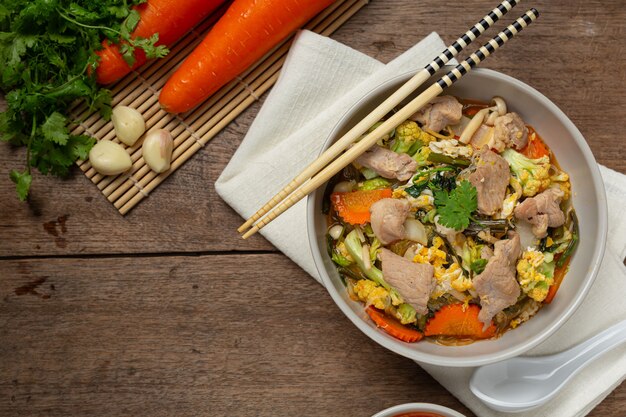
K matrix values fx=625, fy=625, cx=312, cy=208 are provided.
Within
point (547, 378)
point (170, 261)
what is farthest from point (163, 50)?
point (547, 378)

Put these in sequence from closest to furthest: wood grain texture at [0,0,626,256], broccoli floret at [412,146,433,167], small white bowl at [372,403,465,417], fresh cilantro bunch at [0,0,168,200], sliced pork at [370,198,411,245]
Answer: sliced pork at [370,198,411,245] → broccoli floret at [412,146,433,167] → small white bowl at [372,403,465,417] → fresh cilantro bunch at [0,0,168,200] → wood grain texture at [0,0,626,256]

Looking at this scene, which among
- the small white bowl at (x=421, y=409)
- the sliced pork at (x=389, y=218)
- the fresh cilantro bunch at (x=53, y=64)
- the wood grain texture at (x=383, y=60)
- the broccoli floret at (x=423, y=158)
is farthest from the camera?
the wood grain texture at (x=383, y=60)

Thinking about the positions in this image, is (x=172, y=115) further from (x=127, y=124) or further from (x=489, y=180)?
(x=489, y=180)

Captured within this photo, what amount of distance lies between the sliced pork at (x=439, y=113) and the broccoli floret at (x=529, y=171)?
222 millimetres

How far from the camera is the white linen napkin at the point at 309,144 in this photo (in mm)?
2418

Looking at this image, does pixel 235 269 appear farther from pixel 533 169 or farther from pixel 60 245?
pixel 533 169

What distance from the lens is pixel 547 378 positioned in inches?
92.7

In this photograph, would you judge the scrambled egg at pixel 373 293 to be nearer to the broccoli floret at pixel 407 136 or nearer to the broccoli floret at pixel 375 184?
the broccoli floret at pixel 375 184

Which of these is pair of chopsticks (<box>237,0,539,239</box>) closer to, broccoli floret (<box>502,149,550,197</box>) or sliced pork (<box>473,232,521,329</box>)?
broccoli floret (<box>502,149,550,197</box>)

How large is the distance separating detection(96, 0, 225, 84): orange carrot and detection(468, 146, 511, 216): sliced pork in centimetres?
126

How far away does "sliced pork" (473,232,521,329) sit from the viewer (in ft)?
6.55

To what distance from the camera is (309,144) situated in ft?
8.06

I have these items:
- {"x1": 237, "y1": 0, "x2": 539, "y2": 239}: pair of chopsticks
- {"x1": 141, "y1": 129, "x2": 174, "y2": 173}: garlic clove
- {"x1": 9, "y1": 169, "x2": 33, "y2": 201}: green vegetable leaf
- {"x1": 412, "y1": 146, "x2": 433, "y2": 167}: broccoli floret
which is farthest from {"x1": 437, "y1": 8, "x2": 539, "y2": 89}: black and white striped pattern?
{"x1": 9, "y1": 169, "x2": 33, "y2": 201}: green vegetable leaf

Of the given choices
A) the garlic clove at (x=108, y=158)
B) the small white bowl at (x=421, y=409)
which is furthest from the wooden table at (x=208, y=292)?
the small white bowl at (x=421, y=409)
